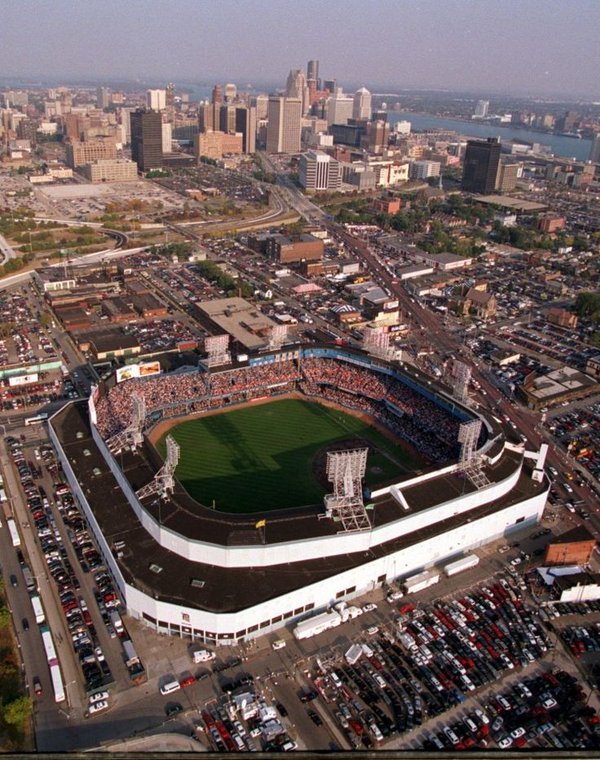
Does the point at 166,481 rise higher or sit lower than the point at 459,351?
higher

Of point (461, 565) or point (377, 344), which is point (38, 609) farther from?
point (377, 344)

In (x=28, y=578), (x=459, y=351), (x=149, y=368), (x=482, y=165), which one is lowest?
(x=28, y=578)

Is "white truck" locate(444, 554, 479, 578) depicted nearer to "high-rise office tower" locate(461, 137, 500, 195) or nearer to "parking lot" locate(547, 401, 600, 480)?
"parking lot" locate(547, 401, 600, 480)

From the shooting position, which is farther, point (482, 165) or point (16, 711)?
point (482, 165)

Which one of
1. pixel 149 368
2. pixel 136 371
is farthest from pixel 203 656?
pixel 149 368

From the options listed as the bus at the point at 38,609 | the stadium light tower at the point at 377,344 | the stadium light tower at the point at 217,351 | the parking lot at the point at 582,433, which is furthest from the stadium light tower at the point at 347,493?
the parking lot at the point at 582,433

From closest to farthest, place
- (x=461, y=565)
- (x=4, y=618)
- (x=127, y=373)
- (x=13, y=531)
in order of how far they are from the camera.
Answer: (x=4, y=618)
(x=461, y=565)
(x=13, y=531)
(x=127, y=373)

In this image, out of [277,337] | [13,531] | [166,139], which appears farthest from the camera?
[166,139]

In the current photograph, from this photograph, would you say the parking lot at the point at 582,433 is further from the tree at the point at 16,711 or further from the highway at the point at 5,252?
the highway at the point at 5,252

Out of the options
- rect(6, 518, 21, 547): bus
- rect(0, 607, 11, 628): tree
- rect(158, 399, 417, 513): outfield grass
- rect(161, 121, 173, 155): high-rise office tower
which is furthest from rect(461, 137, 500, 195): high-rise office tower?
rect(0, 607, 11, 628): tree
